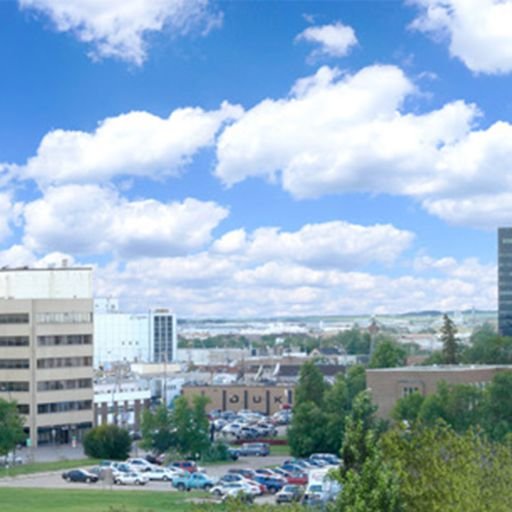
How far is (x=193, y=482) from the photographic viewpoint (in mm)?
66875

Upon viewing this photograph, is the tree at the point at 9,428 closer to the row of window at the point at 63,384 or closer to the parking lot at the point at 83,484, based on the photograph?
the parking lot at the point at 83,484

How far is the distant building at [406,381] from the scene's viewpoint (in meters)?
94.1

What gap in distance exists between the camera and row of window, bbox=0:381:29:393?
104 metres

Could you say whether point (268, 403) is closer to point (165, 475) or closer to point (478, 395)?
point (478, 395)

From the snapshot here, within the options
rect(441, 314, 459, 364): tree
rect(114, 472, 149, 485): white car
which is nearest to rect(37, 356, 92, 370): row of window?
rect(114, 472, 149, 485): white car

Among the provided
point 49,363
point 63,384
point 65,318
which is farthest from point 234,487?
point 65,318

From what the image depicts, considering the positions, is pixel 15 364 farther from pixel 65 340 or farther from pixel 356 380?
pixel 356 380

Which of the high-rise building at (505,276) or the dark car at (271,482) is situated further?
the high-rise building at (505,276)

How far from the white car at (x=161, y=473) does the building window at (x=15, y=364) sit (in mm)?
34310

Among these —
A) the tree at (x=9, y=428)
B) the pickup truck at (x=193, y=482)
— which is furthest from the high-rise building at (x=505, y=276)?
the pickup truck at (x=193, y=482)

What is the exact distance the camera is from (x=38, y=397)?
103438 mm

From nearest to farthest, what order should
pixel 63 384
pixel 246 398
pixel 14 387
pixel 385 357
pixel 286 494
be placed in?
pixel 286 494 < pixel 14 387 < pixel 63 384 < pixel 385 357 < pixel 246 398

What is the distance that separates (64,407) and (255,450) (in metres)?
23.1

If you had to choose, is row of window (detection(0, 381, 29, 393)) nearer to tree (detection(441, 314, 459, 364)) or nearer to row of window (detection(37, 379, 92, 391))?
row of window (detection(37, 379, 92, 391))
